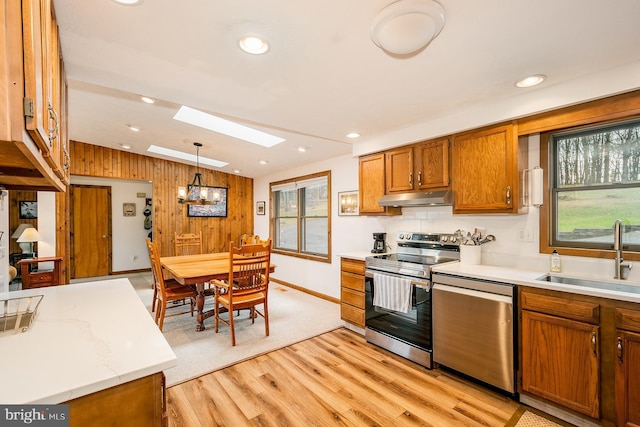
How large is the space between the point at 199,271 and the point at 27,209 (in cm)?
601

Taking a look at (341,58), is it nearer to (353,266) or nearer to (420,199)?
(420,199)

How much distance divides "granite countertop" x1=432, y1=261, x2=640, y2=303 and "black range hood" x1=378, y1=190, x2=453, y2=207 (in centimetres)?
61

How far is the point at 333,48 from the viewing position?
1706 millimetres

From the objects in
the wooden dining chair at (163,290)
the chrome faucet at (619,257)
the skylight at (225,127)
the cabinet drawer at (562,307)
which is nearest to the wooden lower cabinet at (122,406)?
the cabinet drawer at (562,307)

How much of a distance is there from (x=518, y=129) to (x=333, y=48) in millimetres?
1718

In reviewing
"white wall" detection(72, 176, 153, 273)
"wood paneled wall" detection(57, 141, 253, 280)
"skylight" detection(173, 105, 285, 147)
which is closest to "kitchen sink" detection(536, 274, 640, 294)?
"skylight" detection(173, 105, 285, 147)

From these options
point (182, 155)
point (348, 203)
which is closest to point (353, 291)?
point (348, 203)

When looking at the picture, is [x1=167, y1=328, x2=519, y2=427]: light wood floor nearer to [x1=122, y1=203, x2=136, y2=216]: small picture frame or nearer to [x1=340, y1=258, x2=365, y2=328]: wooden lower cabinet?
[x1=340, y1=258, x2=365, y2=328]: wooden lower cabinet

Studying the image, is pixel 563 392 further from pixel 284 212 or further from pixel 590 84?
pixel 284 212

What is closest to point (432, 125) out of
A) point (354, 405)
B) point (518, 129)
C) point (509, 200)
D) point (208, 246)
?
point (518, 129)

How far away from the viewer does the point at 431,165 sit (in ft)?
9.52

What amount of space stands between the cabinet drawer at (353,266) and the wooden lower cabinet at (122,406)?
244 centimetres

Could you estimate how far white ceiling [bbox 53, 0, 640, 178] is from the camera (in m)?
1.42

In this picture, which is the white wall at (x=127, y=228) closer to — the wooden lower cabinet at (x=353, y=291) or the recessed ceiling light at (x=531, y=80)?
the wooden lower cabinet at (x=353, y=291)
